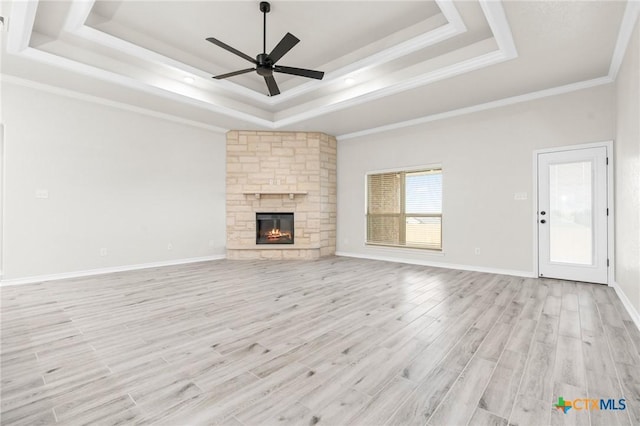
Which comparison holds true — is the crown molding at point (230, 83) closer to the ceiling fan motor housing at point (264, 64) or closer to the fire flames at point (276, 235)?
the ceiling fan motor housing at point (264, 64)

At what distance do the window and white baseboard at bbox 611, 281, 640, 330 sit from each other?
243 cm

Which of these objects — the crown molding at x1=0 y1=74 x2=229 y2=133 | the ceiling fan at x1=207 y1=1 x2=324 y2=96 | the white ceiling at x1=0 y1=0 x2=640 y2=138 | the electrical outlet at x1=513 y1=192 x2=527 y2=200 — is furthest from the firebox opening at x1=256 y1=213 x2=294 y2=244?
the electrical outlet at x1=513 y1=192 x2=527 y2=200

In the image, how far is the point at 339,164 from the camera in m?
7.13

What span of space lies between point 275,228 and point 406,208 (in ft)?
9.42

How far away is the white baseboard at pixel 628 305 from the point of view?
104 inches

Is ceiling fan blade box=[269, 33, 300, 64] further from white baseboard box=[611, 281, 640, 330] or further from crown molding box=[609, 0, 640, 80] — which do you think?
white baseboard box=[611, 281, 640, 330]

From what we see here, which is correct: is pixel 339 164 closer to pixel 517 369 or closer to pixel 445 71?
pixel 445 71

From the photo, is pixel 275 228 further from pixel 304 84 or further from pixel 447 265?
pixel 447 265

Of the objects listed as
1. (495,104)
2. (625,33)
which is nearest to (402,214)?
(495,104)

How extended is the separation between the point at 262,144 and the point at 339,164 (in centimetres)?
184

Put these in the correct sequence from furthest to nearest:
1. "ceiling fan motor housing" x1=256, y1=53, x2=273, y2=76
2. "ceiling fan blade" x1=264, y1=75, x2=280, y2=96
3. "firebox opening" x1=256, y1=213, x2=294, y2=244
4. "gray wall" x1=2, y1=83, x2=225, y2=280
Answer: "firebox opening" x1=256, y1=213, x2=294, y2=244 → "gray wall" x1=2, y1=83, x2=225, y2=280 → "ceiling fan blade" x1=264, y1=75, x2=280, y2=96 → "ceiling fan motor housing" x1=256, y1=53, x2=273, y2=76

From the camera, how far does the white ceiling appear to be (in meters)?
3.07

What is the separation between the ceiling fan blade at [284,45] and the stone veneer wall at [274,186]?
126 inches

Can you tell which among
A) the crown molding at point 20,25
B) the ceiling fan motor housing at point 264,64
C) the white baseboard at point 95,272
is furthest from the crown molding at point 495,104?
the crown molding at point 20,25
